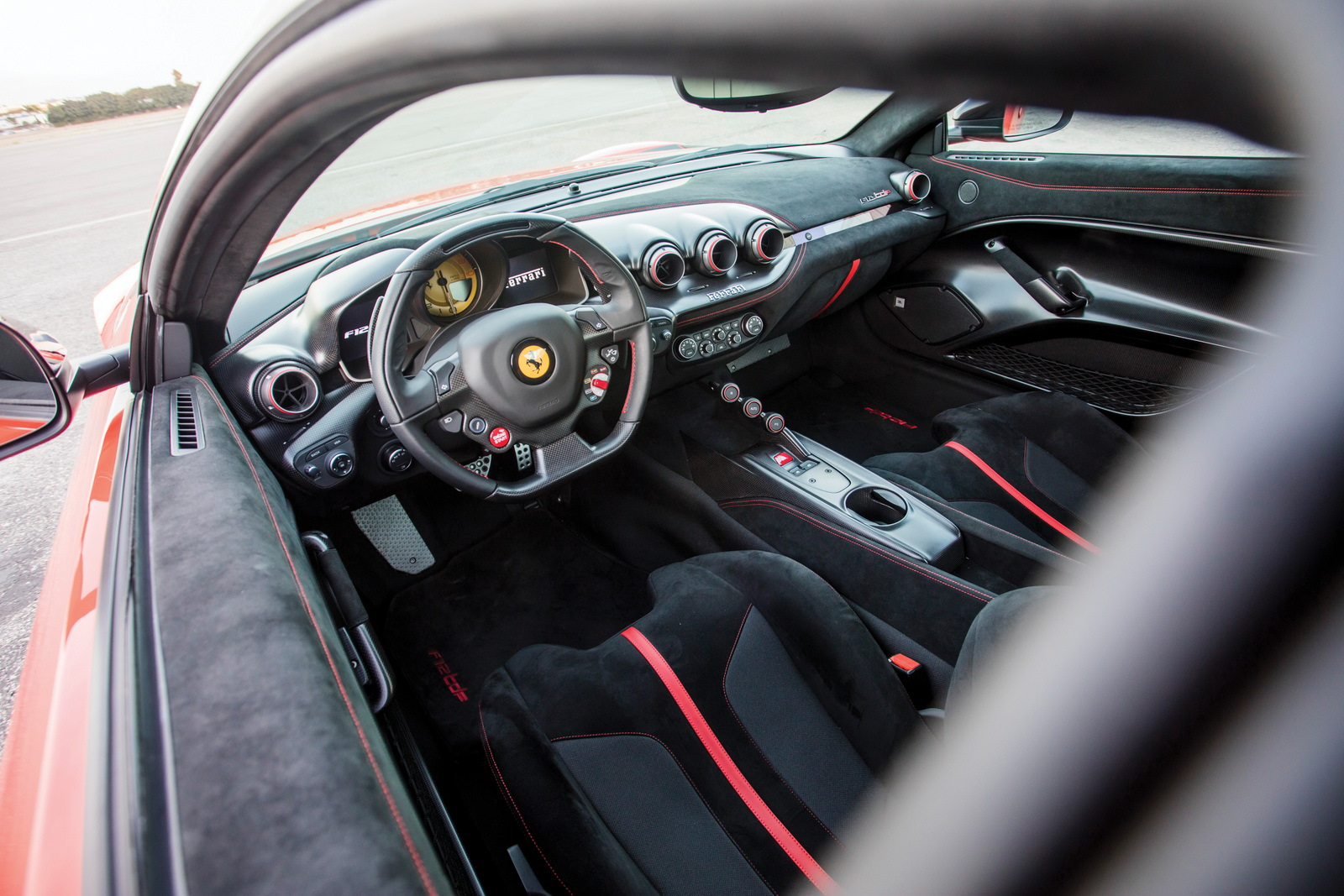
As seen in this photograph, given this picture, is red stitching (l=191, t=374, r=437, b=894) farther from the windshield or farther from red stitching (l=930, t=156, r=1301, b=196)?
red stitching (l=930, t=156, r=1301, b=196)

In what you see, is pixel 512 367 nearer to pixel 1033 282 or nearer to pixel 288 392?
pixel 288 392

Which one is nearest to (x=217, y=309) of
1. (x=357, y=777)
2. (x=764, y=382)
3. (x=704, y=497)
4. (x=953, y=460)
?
(x=357, y=777)

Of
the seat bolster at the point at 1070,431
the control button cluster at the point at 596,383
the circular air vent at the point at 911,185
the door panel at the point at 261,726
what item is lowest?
the seat bolster at the point at 1070,431

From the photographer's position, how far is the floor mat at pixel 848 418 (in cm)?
300

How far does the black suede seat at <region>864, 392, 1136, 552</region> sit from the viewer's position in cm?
209

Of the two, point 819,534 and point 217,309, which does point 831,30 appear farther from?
point 819,534

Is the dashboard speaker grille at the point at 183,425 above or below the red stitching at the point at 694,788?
above

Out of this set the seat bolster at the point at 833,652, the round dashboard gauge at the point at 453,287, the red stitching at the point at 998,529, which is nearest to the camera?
the seat bolster at the point at 833,652

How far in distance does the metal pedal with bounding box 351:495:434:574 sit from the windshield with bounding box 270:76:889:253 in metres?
0.82

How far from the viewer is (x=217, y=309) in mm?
1427

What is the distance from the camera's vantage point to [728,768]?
1.31m

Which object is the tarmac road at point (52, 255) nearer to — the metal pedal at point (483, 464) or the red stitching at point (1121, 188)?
the metal pedal at point (483, 464)

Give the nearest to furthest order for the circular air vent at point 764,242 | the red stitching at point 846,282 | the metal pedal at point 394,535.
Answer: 1. the metal pedal at point 394,535
2. the circular air vent at point 764,242
3. the red stitching at point 846,282

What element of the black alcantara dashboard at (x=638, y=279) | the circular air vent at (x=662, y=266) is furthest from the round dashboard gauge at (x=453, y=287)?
the circular air vent at (x=662, y=266)
